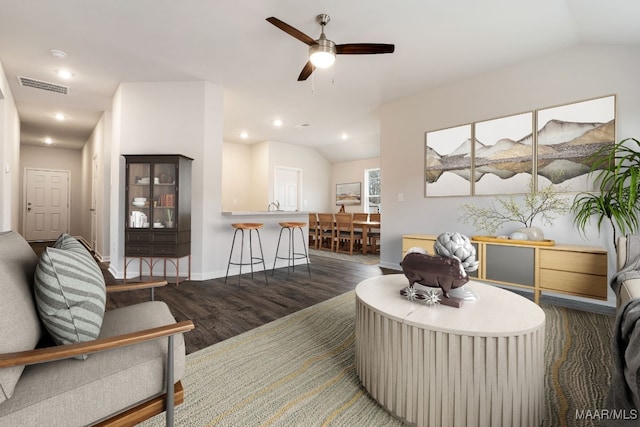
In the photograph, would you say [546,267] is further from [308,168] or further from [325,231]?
[308,168]

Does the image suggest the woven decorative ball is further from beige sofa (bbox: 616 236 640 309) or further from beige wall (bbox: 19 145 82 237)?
beige wall (bbox: 19 145 82 237)

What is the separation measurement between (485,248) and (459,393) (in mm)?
2482

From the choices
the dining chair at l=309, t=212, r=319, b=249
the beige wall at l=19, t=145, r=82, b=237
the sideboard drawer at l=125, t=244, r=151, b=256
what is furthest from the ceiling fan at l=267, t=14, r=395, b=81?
the beige wall at l=19, t=145, r=82, b=237

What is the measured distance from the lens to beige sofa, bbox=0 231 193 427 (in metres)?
0.85

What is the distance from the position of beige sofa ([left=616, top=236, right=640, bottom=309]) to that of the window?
591cm

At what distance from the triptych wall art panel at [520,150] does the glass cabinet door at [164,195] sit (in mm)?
3584

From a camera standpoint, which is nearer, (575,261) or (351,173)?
(575,261)

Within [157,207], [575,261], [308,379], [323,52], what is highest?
[323,52]

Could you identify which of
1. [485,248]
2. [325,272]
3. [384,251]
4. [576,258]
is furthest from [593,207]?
[325,272]

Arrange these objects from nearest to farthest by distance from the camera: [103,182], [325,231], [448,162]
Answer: [448,162]
[103,182]
[325,231]

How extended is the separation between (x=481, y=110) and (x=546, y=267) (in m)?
2.10

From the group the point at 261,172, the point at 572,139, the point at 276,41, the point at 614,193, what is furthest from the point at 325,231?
the point at 614,193

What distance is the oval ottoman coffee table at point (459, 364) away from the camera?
1184mm

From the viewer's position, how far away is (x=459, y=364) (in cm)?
121
